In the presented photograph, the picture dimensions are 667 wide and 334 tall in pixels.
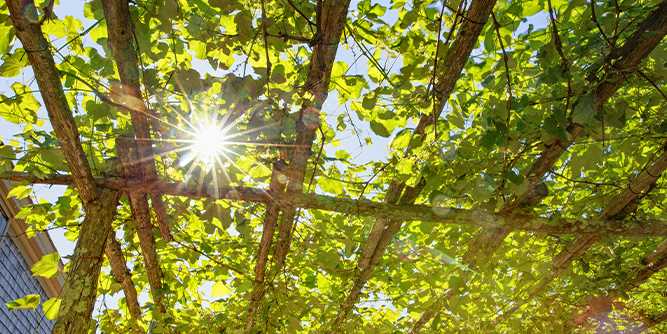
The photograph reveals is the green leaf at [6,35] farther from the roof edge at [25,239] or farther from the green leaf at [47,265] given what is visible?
the roof edge at [25,239]

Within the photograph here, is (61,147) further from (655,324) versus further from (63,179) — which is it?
(655,324)

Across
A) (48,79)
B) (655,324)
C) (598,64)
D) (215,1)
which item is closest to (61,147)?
(48,79)

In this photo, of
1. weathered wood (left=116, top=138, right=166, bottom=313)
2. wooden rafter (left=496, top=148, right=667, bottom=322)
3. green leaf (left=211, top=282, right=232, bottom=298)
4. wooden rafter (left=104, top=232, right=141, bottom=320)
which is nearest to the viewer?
weathered wood (left=116, top=138, right=166, bottom=313)

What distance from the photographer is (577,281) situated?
3.31 metres

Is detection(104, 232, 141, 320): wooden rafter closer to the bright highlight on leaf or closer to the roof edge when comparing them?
the bright highlight on leaf

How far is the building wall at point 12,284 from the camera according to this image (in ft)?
16.7

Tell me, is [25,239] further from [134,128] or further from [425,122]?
[425,122]

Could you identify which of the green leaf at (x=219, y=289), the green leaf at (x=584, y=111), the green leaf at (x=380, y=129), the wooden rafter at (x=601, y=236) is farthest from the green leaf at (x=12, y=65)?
the wooden rafter at (x=601, y=236)

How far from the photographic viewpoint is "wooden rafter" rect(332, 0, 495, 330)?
1.49 m

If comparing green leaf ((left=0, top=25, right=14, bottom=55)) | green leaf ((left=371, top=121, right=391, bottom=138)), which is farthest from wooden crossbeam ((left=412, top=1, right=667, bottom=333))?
green leaf ((left=0, top=25, right=14, bottom=55))

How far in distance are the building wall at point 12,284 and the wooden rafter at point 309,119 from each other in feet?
12.3

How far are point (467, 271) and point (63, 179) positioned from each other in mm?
2138

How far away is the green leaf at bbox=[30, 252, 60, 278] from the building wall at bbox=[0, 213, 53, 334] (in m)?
3.20

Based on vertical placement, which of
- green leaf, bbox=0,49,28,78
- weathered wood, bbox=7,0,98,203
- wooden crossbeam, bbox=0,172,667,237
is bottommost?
weathered wood, bbox=7,0,98,203
